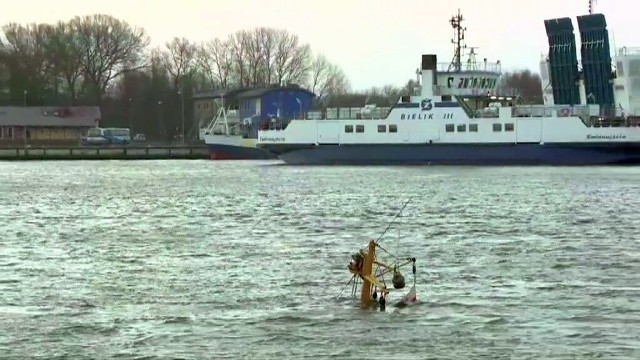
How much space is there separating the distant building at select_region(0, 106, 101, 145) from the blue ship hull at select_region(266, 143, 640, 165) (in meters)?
45.1

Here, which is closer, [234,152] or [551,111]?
[551,111]

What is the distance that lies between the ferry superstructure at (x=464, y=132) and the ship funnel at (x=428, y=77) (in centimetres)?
6

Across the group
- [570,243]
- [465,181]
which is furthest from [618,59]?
[570,243]

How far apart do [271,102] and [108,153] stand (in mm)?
18041

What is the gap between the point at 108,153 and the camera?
103000mm

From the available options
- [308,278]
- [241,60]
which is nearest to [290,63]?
[241,60]

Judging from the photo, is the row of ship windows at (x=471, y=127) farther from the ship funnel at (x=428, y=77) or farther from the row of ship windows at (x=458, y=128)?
the ship funnel at (x=428, y=77)

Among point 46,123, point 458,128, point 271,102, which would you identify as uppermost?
point 271,102

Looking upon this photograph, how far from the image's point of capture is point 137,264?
921 inches

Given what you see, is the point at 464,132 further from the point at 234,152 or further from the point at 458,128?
the point at 234,152

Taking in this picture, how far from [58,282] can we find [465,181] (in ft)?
124

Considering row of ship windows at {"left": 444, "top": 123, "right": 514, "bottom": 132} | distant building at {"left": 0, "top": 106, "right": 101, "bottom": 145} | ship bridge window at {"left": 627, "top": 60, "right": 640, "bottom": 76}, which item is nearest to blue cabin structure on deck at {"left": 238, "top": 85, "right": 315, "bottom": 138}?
distant building at {"left": 0, "top": 106, "right": 101, "bottom": 145}

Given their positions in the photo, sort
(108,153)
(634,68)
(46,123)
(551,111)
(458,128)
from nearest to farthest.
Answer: (551,111) < (458,128) < (634,68) < (108,153) < (46,123)

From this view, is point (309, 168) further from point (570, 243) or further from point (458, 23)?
point (570, 243)
